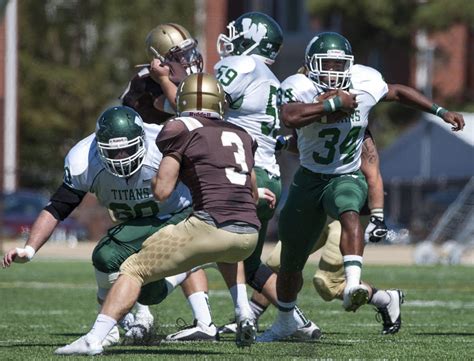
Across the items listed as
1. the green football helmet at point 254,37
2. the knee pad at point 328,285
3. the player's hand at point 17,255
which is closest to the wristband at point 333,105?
the green football helmet at point 254,37

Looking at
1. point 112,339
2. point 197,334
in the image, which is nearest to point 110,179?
point 112,339

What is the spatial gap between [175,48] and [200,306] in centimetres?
159

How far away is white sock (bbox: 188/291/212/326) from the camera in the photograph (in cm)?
749

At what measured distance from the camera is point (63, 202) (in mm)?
6930

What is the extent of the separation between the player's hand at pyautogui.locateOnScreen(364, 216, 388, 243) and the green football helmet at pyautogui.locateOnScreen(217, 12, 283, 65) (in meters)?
1.22

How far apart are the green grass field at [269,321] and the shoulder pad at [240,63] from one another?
5.18ft

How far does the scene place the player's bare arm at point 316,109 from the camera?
6984 millimetres

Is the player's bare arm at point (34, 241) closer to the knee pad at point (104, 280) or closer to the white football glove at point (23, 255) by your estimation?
the white football glove at point (23, 255)

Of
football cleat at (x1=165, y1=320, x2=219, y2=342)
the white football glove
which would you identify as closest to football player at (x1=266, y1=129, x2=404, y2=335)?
football cleat at (x1=165, y1=320, x2=219, y2=342)

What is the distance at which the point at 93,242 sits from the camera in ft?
78.0

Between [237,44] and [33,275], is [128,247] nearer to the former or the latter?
[237,44]

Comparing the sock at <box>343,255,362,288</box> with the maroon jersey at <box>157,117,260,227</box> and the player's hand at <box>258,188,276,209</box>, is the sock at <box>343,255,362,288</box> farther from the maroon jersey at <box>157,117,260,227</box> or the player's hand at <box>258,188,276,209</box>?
the maroon jersey at <box>157,117,260,227</box>

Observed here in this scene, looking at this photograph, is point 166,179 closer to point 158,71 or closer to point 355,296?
point 355,296

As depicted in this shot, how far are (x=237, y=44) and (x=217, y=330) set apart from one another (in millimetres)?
1793
